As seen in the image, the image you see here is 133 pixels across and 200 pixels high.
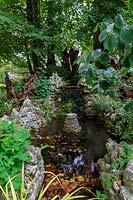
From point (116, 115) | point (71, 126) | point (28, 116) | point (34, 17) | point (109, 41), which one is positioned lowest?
point (71, 126)

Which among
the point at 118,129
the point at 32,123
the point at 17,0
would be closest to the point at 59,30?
the point at 17,0

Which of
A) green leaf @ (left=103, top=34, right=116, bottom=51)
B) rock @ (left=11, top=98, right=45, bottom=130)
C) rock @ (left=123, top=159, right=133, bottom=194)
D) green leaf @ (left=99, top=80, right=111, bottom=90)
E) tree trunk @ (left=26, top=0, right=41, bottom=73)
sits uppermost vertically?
tree trunk @ (left=26, top=0, right=41, bottom=73)

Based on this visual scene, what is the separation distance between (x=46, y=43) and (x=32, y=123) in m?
2.75

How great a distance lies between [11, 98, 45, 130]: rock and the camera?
5184mm

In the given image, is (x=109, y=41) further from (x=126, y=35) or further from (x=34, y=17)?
(x=34, y=17)

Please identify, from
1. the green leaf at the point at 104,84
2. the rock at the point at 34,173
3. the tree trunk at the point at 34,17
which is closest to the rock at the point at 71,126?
the rock at the point at 34,173

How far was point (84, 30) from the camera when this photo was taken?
6844 millimetres

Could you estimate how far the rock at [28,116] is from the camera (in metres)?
5.18

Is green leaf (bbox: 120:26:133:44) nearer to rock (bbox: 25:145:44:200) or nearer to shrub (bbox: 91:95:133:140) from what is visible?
rock (bbox: 25:145:44:200)

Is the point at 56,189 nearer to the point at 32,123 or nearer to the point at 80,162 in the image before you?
the point at 80,162

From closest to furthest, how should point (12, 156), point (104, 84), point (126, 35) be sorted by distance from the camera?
point (126, 35) < point (104, 84) < point (12, 156)

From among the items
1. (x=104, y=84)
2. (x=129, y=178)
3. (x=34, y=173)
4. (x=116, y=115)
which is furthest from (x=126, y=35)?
(x=116, y=115)

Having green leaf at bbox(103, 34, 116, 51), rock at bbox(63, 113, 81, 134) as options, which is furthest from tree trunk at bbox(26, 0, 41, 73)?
green leaf at bbox(103, 34, 116, 51)

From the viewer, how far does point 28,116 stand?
5.40 metres
